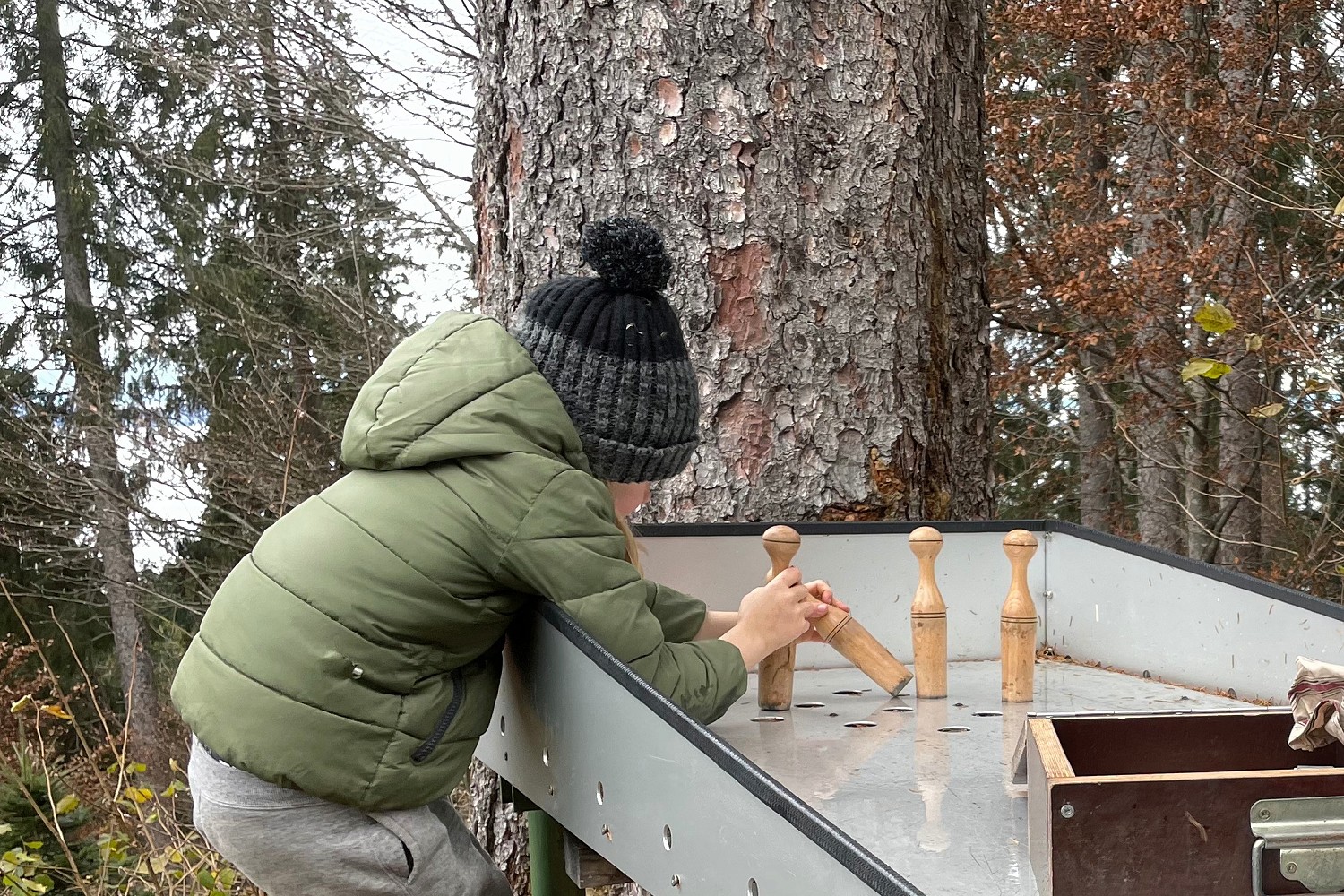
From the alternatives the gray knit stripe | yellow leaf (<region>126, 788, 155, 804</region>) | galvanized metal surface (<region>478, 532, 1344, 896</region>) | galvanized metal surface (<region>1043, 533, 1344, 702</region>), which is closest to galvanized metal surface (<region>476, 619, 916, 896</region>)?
galvanized metal surface (<region>478, 532, 1344, 896</region>)

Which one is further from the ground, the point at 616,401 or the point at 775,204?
the point at 775,204

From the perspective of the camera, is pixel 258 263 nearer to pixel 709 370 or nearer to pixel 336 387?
pixel 336 387

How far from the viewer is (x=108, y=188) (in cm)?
1177

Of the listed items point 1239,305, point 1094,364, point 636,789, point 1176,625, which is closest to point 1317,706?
point 636,789

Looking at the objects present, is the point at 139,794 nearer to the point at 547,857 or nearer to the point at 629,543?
the point at 547,857

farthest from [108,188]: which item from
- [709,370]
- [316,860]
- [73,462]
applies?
[316,860]

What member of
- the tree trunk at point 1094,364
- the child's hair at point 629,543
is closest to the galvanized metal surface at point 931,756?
the child's hair at point 629,543

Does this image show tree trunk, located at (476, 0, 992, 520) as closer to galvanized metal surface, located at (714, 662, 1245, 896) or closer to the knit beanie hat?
galvanized metal surface, located at (714, 662, 1245, 896)

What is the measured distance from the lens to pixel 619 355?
5.73ft

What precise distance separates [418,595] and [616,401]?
1.17ft

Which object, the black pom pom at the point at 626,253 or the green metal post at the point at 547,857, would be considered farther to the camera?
the green metal post at the point at 547,857

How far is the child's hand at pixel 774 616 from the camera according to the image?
5.91 feet

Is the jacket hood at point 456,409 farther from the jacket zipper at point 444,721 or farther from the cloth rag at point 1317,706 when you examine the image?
the cloth rag at point 1317,706

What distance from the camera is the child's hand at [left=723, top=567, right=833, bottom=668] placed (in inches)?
70.9
